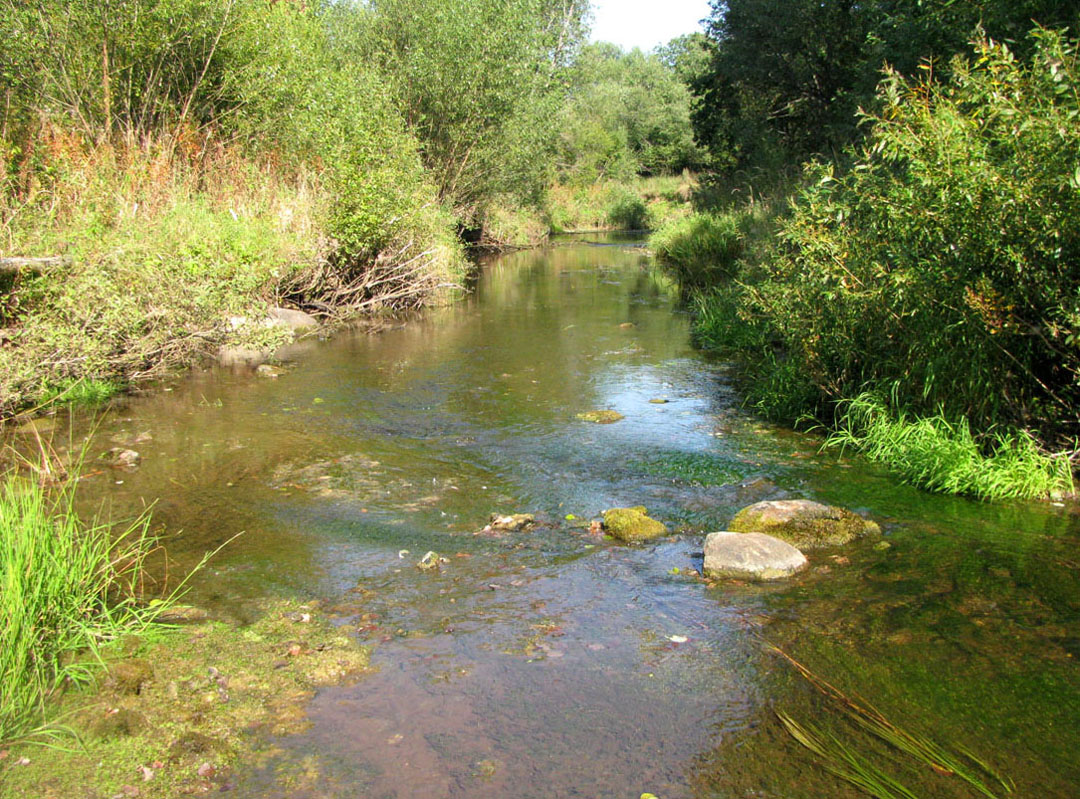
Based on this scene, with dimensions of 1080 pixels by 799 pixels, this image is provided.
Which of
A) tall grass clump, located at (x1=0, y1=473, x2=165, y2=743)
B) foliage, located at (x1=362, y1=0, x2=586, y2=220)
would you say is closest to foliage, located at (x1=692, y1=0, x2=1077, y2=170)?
foliage, located at (x1=362, y1=0, x2=586, y2=220)

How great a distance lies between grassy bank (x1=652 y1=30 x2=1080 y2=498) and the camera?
675cm

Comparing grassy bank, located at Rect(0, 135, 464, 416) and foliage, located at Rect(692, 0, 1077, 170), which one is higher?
foliage, located at Rect(692, 0, 1077, 170)

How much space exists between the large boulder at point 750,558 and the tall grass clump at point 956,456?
2.19 m

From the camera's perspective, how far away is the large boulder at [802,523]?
6402 mm

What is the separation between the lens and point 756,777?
151 inches

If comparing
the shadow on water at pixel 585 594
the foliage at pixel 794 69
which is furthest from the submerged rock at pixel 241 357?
the foliage at pixel 794 69

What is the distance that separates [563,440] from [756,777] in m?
5.51

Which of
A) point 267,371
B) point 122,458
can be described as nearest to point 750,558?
point 122,458

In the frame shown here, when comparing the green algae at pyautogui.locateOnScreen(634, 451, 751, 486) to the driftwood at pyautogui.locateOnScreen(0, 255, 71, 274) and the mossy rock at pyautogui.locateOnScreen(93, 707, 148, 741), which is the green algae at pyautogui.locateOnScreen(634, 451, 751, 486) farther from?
the driftwood at pyautogui.locateOnScreen(0, 255, 71, 274)

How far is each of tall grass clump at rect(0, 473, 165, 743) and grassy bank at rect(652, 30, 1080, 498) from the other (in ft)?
21.5

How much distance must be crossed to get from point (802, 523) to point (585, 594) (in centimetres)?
193

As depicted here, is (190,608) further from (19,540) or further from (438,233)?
(438,233)

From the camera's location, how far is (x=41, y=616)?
436 centimetres

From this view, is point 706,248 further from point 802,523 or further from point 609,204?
point 609,204
